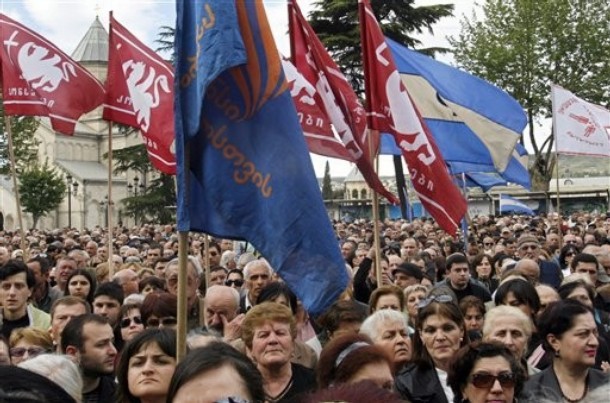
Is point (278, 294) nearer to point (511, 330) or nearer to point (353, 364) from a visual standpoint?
point (511, 330)

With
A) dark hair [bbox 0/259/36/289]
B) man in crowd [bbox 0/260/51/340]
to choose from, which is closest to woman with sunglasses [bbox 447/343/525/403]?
man in crowd [bbox 0/260/51/340]

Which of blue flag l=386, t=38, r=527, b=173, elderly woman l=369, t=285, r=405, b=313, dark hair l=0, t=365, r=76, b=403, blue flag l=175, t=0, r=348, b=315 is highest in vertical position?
blue flag l=386, t=38, r=527, b=173

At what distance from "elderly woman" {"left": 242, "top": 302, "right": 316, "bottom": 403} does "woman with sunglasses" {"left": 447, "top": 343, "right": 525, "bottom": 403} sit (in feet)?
2.63

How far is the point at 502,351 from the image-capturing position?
443 centimetres

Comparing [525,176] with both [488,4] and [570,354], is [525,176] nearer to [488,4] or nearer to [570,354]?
[570,354]

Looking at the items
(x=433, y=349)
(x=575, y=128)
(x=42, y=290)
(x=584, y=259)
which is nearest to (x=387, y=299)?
(x=433, y=349)

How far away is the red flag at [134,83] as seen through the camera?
9789 millimetres

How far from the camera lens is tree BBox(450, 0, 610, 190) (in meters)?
41.8

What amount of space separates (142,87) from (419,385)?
6.19 m

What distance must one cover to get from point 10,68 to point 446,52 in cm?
2314

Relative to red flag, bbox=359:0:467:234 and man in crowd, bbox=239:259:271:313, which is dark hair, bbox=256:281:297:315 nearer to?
man in crowd, bbox=239:259:271:313

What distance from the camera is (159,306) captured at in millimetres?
6227

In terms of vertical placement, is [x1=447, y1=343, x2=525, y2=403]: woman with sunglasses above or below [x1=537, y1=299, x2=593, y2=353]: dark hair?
below

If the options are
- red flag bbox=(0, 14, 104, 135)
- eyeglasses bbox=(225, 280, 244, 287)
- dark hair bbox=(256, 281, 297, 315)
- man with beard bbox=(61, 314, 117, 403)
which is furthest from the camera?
red flag bbox=(0, 14, 104, 135)
